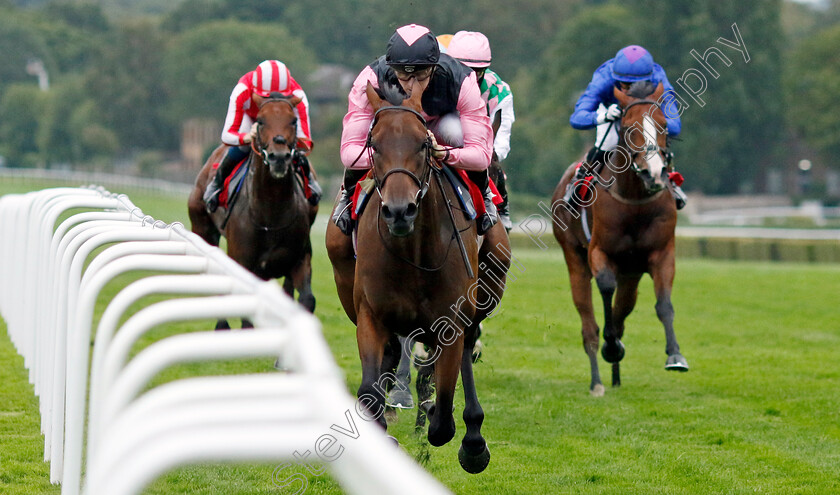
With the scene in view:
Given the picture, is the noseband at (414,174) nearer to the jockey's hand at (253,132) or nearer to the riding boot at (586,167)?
the jockey's hand at (253,132)

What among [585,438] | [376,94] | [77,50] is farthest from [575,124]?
[77,50]

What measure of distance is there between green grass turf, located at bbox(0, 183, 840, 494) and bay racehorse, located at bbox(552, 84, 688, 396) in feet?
1.85

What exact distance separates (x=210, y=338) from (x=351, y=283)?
3749mm

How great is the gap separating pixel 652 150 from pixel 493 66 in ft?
226

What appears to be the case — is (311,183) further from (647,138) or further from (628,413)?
(628,413)

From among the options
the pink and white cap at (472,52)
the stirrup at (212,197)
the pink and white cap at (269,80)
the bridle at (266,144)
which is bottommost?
the stirrup at (212,197)

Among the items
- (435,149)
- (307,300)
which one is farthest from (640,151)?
(435,149)

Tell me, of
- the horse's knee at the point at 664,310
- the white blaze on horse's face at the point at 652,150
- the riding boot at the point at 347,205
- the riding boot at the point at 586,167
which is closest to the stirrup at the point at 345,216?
the riding boot at the point at 347,205

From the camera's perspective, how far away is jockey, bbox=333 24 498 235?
183 inches

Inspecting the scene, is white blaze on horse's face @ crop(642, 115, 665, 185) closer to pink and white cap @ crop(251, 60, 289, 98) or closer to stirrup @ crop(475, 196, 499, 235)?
stirrup @ crop(475, 196, 499, 235)

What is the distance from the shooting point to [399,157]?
4.22m

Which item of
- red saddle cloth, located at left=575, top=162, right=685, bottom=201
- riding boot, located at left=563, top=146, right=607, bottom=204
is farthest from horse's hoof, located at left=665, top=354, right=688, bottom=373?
riding boot, located at left=563, top=146, right=607, bottom=204

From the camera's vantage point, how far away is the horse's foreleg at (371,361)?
473 centimetres

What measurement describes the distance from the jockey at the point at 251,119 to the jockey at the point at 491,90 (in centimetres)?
144
